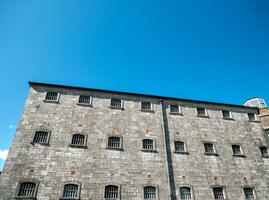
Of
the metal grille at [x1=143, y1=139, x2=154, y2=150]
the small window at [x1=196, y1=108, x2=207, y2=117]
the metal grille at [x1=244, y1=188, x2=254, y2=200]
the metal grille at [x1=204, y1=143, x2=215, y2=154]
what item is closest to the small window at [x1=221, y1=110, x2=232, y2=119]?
the small window at [x1=196, y1=108, x2=207, y2=117]

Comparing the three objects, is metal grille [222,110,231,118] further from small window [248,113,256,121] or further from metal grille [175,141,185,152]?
metal grille [175,141,185,152]

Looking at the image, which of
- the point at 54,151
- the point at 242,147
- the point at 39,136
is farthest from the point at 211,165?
the point at 39,136

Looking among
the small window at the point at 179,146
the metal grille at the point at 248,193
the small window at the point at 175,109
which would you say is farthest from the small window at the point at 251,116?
the small window at the point at 179,146

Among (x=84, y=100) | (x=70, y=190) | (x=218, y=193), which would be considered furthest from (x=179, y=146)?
(x=84, y=100)

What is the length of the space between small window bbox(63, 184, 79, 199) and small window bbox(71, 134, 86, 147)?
325cm

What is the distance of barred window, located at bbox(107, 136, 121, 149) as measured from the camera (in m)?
16.8

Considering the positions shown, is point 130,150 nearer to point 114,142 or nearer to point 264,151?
point 114,142

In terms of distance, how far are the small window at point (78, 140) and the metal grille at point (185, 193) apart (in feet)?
29.3

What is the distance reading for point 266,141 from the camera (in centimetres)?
2041

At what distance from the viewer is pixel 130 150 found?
1677 centimetres

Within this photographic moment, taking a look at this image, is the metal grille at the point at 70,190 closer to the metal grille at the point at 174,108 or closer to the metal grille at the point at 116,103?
the metal grille at the point at 116,103

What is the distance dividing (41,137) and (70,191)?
505 centimetres

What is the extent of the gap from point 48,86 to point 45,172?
8214mm

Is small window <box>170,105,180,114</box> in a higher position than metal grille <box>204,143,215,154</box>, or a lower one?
higher
